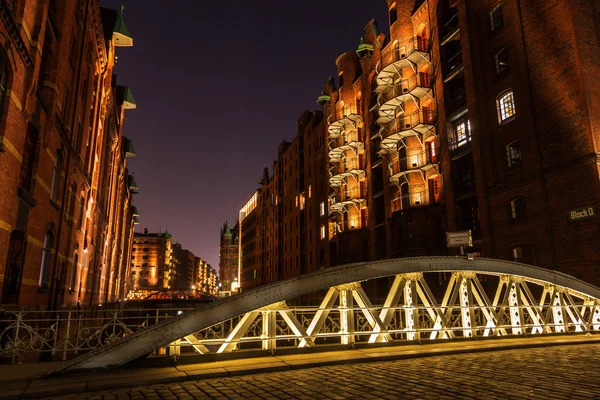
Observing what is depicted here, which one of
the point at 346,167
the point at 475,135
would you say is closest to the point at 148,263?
the point at 346,167

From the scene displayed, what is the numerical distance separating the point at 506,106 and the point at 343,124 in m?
21.4

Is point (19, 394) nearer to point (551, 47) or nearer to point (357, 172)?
point (551, 47)

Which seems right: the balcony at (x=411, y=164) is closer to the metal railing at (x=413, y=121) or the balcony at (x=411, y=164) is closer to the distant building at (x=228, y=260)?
the metal railing at (x=413, y=121)

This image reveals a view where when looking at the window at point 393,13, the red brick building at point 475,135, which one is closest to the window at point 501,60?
the red brick building at point 475,135

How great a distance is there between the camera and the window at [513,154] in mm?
22344

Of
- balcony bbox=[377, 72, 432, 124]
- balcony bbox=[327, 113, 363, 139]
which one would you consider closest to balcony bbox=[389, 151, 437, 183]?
balcony bbox=[377, 72, 432, 124]

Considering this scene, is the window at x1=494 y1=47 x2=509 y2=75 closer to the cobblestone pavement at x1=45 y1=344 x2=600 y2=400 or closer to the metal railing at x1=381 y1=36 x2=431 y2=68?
the metal railing at x1=381 y1=36 x2=431 y2=68

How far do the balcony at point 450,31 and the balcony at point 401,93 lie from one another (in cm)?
296

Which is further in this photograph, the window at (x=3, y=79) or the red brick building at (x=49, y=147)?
the red brick building at (x=49, y=147)

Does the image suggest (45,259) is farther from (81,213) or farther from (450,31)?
(450,31)

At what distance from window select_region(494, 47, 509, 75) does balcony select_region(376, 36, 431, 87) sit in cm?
705

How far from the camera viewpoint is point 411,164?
102 ft

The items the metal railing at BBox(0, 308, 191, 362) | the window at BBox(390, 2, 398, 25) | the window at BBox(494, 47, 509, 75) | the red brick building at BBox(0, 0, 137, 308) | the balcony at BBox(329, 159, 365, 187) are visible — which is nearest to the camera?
the metal railing at BBox(0, 308, 191, 362)

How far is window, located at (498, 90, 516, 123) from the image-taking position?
22.9m
